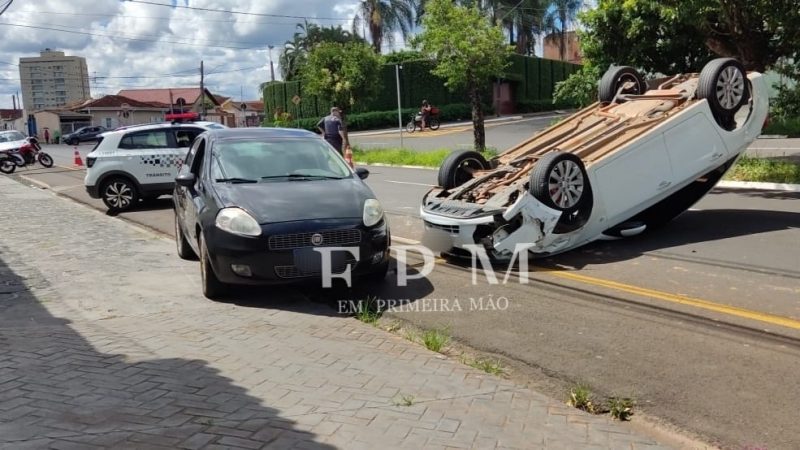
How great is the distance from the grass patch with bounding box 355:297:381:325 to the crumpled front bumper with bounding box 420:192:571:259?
138 centimetres

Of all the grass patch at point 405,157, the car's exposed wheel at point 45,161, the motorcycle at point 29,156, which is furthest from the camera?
the car's exposed wheel at point 45,161

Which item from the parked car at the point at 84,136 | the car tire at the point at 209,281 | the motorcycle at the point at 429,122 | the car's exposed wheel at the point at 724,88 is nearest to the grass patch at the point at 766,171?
the car's exposed wheel at the point at 724,88

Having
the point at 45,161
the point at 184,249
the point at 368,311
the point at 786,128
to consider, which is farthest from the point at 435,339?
the point at 45,161

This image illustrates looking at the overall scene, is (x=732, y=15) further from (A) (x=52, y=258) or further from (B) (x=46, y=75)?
(B) (x=46, y=75)

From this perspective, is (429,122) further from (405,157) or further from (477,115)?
(477,115)

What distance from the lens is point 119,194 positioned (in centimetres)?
1392

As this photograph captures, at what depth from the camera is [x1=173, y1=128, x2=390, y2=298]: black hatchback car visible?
622 cm

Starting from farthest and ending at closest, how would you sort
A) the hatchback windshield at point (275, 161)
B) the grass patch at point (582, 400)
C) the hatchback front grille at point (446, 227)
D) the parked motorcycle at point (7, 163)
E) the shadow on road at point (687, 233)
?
the parked motorcycle at point (7, 163) → the shadow on road at point (687, 233) → the hatchback front grille at point (446, 227) → the hatchback windshield at point (275, 161) → the grass patch at point (582, 400)

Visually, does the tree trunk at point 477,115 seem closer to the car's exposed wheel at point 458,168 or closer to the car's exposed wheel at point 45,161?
the car's exposed wheel at point 458,168

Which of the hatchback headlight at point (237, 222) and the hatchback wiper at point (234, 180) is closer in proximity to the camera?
the hatchback headlight at point (237, 222)

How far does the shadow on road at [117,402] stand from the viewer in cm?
367

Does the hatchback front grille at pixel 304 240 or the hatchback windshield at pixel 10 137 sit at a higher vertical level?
the hatchback windshield at pixel 10 137

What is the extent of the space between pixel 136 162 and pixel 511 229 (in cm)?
917

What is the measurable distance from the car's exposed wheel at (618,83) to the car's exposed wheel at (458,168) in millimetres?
2196
